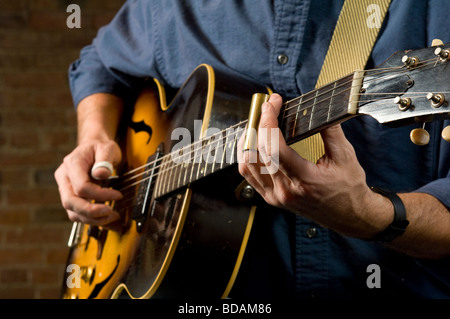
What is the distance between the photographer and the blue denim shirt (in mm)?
938

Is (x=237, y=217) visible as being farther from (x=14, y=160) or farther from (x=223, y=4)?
(x=14, y=160)

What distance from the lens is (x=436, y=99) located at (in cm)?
63

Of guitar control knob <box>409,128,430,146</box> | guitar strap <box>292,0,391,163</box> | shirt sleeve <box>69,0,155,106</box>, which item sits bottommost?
guitar control knob <box>409,128,430,146</box>

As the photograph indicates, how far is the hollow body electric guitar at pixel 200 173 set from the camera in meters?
0.68

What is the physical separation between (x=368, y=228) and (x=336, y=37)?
13.2 inches

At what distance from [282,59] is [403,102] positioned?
1.29 feet

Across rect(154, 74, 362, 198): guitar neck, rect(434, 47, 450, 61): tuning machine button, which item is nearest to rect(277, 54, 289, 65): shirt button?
rect(154, 74, 362, 198): guitar neck

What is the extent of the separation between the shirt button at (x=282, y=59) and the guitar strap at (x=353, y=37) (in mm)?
100

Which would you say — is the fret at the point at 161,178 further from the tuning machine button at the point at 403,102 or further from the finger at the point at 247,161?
the tuning machine button at the point at 403,102

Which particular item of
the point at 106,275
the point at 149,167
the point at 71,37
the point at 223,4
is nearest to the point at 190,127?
the point at 149,167

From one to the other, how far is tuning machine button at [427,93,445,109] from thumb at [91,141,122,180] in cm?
77

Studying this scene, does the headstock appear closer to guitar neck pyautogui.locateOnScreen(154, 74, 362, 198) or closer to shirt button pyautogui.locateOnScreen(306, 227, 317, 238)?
guitar neck pyautogui.locateOnScreen(154, 74, 362, 198)

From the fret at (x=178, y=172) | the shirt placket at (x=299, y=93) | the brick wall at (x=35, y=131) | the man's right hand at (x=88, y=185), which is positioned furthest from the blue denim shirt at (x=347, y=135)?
the brick wall at (x=35, y=131)
